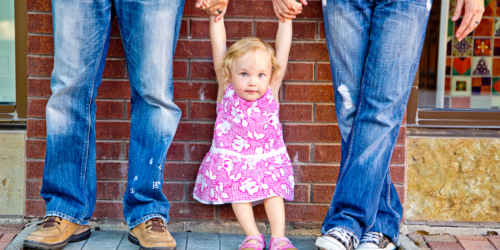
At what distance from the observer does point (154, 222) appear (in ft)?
6.70

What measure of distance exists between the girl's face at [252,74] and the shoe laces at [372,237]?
832 mm

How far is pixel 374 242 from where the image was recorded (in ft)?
6.72

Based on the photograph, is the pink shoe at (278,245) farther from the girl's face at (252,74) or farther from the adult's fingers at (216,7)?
the adult's fingers at (216,7)

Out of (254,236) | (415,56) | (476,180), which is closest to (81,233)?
(254,236)

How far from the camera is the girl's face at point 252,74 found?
221cm

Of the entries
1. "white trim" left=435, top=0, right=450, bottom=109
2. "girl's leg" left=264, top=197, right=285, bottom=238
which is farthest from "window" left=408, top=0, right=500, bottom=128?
"girl's leg" left=264, top=197, right=285, bottom=238

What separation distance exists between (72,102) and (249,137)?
841mm

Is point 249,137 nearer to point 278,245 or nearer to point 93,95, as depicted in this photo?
point 278,245

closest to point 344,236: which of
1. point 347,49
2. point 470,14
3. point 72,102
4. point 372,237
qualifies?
point 372,237

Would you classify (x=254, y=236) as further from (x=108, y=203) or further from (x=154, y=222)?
(x=108, y=203)

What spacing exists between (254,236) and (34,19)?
1.57 meters

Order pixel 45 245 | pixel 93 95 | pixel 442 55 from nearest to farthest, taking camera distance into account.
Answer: pixel 45 245 < pixel 93 95 < pixel 442 55

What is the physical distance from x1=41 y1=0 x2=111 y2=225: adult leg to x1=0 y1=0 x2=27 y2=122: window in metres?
0.64

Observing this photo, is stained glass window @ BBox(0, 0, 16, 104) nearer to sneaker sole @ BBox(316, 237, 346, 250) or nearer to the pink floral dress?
the pink floral dress
